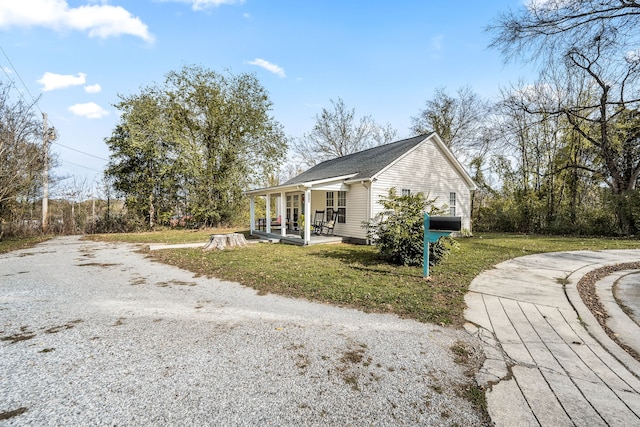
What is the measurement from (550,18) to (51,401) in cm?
1086

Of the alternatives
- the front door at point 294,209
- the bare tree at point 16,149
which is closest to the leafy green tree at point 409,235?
the front door at point 294,209

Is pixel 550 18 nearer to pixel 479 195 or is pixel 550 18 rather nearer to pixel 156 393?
pixel 156 393

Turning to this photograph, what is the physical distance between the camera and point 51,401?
212 centimetres

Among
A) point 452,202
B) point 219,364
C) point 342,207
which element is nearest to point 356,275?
point 219,364

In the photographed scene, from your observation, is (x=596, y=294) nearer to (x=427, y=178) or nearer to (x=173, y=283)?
(x=173, y=283)

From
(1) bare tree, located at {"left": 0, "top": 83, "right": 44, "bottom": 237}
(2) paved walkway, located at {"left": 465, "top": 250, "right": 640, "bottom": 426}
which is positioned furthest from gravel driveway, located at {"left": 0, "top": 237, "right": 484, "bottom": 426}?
(1) bare tree, located at {"left": 0, "top": 83, "right": 44, "bottom": 237}

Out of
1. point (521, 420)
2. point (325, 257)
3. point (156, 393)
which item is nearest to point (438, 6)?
point (325, 257)

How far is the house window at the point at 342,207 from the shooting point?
12273 mm

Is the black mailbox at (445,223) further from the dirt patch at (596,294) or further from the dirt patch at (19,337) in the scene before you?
the dirt patch at (19,337)

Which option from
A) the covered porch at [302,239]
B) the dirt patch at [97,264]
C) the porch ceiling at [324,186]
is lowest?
the dirt patch at [97,264]

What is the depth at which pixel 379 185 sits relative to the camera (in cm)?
1122

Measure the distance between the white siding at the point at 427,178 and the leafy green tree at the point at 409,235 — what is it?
4.22 meters

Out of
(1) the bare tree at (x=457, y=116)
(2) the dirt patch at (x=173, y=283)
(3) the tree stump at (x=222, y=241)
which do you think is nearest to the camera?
(2) the dirt patch at (x=173, y=283)

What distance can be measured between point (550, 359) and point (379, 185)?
8860 mm
